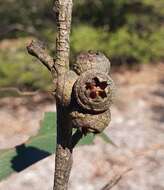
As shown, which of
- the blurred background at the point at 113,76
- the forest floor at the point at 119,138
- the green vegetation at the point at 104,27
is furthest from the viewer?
the green vegetation at the point at 104,27

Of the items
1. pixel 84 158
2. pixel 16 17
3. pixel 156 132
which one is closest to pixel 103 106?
pixel 84 158

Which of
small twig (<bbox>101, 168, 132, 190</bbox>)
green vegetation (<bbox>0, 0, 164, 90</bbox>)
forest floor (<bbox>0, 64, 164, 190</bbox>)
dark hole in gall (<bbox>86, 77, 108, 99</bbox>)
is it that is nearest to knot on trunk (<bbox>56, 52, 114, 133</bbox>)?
dark hole in gall (<bbox>86, 77, 108, 99</bbox>)

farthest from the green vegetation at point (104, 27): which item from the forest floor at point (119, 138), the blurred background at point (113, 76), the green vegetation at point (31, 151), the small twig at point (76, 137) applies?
the small twig at point (76, 137)

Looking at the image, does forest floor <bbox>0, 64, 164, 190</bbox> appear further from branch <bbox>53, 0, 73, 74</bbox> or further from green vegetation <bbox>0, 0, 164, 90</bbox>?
branch <bbox>53, 0, 73, 74</bbox>

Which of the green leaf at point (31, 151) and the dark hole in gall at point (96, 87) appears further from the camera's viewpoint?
the green leaf at point (31, 151)

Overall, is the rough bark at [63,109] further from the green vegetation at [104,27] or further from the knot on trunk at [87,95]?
the green vegetation at [104,27]

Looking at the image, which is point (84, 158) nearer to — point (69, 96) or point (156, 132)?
point (156, 132)
